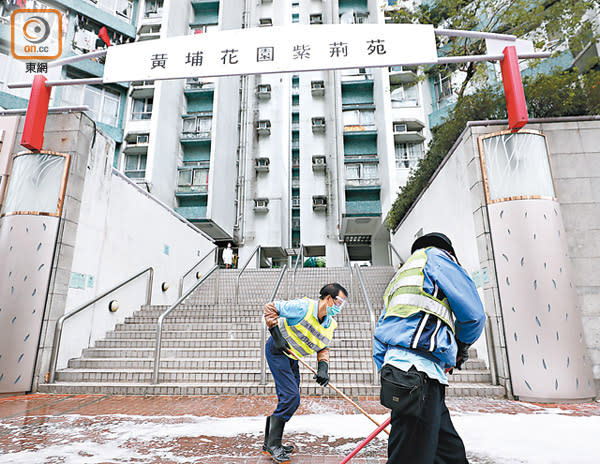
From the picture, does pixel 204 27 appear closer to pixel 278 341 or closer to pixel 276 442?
pixel 278 341

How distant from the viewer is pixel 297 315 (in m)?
2.78

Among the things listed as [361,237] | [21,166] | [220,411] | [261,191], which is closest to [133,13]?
[261,191]

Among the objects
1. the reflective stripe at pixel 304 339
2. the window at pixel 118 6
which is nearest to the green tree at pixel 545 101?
the reflective stripe at pixel 304 339

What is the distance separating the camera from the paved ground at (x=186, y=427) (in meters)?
2.55

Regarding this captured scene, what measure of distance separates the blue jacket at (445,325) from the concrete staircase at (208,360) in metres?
3.05

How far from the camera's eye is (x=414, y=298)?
170 cm

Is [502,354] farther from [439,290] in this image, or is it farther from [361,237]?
[361,237]

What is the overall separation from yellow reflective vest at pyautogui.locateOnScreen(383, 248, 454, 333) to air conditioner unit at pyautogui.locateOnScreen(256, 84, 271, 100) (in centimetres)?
2160

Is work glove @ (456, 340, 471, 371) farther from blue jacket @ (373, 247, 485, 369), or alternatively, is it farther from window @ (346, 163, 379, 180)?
window @ (346, 163, 379, 180)

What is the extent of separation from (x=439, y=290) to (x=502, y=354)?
3451mm

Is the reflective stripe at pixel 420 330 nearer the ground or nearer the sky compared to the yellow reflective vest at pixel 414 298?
nearer the ground

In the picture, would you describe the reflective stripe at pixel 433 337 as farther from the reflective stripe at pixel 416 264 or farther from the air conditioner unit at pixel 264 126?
the air conditioner unit at pixel 264 126

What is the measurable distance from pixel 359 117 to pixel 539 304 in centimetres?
1771

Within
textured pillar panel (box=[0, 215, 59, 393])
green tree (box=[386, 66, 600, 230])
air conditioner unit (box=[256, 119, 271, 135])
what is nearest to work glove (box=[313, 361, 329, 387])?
textured pillar panel (box=[0, 215, 59, 393])
